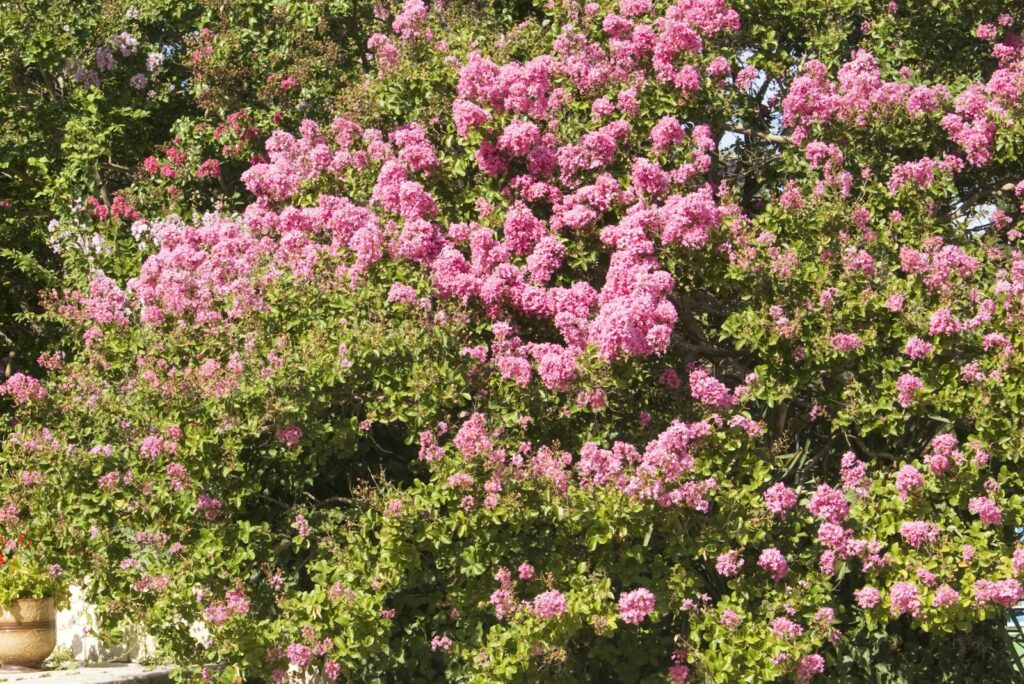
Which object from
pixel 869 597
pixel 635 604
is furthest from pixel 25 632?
pixel 869 597

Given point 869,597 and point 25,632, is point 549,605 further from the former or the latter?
point 25,632

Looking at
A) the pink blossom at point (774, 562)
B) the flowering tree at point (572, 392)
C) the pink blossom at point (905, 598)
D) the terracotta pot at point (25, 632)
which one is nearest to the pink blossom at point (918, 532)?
the flowering tree at point (572, 392)

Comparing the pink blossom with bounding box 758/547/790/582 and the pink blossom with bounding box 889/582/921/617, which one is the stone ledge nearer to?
the pink blossom with bounding box 758/547/790/582

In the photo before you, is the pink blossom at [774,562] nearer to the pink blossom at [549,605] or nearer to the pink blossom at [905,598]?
the pink blossom at [905,598]

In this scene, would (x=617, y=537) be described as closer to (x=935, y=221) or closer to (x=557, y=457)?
(x=557, y=457)

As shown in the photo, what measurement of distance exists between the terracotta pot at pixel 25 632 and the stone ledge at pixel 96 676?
125 millimetres

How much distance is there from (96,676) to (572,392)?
3528mm

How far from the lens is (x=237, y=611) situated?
7.24 metres

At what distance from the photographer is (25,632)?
9.00 metres

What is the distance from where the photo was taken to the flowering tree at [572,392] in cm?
737

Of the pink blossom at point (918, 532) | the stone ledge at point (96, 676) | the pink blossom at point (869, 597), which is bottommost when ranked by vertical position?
the stone ledge at point (96, 676)

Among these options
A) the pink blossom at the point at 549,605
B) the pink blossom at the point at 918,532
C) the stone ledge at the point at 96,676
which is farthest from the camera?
the stone ledge at the point at 96,676

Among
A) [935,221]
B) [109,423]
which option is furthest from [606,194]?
[109,423]

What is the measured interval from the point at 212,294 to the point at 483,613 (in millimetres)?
2478
